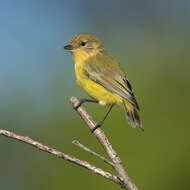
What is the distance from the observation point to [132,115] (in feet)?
12.3

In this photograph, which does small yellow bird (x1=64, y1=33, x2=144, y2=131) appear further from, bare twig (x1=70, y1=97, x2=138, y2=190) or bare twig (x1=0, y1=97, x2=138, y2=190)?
bare twig (x1=0, y1=97, x2=138, y2=190)

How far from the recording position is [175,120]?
15.0 ft

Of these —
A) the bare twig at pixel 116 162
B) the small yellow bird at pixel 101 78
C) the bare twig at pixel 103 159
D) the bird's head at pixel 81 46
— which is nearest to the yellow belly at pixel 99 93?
the small yellow bird at pixel 101 78

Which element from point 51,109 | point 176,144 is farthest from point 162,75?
point 51,109

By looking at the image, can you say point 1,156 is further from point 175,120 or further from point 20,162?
point 175,120

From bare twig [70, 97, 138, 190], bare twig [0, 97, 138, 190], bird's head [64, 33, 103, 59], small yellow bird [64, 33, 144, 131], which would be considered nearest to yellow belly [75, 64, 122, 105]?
small yellow bird [64, 33, 144, 131]

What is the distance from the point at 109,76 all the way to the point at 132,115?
50cm

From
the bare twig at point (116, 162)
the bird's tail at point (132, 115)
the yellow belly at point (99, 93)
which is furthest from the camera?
the yellow belly at point (99, 93)

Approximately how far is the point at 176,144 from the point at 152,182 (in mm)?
458

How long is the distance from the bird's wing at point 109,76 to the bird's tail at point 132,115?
96 millimetres

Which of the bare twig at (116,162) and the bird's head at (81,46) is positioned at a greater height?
the bird's head at (81,46)

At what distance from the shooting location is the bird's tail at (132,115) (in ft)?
12.1

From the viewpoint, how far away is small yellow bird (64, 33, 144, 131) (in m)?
3.80

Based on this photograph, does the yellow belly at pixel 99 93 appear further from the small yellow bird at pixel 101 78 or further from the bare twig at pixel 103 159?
the bare twig at pixel 103 159
